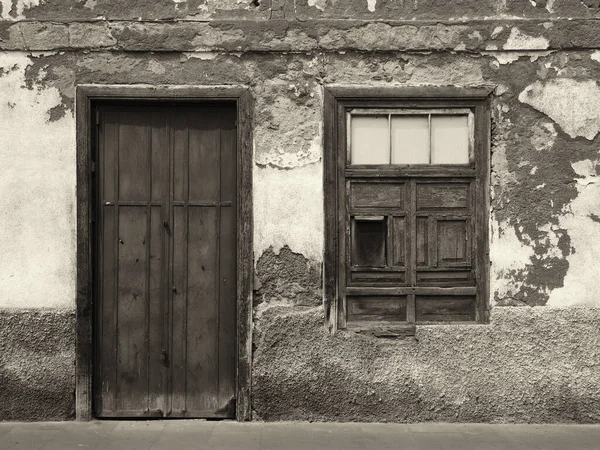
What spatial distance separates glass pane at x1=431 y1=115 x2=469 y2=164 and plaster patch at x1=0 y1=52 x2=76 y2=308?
8.60 ft

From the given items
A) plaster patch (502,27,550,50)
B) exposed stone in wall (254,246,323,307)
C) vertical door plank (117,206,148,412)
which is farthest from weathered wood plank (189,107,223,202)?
plaster patch (502,27,550,50)

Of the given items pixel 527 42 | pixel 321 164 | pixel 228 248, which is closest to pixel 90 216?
pixel 228 248

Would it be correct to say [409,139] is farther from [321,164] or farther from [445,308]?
[445,308]

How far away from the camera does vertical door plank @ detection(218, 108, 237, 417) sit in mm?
5938

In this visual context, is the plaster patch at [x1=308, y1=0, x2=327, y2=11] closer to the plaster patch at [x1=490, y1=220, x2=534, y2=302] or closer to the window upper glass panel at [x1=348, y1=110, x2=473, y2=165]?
the window upper glass panel at [x1=348, y1=110, x2=473, y2=165]

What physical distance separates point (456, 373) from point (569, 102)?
211 cm

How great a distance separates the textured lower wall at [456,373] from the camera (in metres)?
5.78

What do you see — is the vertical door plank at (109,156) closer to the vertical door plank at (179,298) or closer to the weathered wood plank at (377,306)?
the vertical door plank at (179,298)

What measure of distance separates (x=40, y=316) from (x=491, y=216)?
332 cm

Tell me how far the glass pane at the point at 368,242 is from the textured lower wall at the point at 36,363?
82.8 inches

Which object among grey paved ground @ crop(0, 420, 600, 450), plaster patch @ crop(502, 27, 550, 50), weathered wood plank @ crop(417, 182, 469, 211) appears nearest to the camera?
grey paved ground @ crop(0, 420, 600, 450)

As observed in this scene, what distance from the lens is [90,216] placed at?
19.1 feet

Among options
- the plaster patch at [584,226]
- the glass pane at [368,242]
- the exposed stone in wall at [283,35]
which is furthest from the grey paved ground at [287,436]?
the exposed stone in wall at [283,35]

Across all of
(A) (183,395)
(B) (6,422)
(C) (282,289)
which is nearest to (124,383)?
(A) (183,395)
